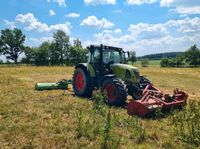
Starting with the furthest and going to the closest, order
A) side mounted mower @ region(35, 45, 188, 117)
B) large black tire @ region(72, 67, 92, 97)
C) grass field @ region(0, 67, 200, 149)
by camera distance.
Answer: large black tire @ region(72, 67, 92, 97)
side mounted mower @ region(35, 45, 188, 117)
grass field @ region(0, 67, 200, 149)

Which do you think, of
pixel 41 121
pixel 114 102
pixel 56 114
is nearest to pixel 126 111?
pixel 114 102

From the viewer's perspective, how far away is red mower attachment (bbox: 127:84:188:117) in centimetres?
1014

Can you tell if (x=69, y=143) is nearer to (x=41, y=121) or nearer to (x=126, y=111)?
(x=41, y=121)

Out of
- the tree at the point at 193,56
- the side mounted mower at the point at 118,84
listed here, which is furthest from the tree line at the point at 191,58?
the side mounted mower at the point at 118,84

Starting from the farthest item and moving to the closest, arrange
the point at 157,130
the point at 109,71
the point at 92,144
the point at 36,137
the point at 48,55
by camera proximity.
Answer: the point at 48,55 < the point at 109,71 < the point at 157,130 < the point at 36,137 < the point at 92,144

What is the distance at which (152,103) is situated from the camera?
34.1 feet

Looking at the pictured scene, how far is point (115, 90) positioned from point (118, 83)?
1.06 feet

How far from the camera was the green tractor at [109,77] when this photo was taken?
12102mm

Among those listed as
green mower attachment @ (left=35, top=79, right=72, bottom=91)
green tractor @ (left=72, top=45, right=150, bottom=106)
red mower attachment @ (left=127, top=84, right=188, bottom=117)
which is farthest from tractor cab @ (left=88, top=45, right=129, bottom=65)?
green mower attachment @ (left=35, top=79, right=72, bottom=91)

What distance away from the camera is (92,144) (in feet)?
23.7

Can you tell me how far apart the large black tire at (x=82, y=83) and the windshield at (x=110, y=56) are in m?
1.36

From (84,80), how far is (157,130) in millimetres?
6790

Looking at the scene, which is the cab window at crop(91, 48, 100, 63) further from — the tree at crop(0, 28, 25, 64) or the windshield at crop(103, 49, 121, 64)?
the tree at crop(0, 28, 25, 64)

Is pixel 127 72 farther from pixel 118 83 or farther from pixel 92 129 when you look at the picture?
pixel 92 129
